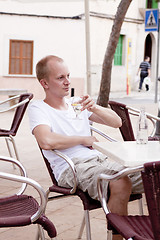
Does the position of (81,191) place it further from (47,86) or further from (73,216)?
(73,216)

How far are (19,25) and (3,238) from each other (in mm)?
16779

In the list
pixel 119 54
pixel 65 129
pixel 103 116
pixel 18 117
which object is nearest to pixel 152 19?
pixel 18 117

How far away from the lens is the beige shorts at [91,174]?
126 inches

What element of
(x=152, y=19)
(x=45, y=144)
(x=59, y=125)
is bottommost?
(x=45, y=144)

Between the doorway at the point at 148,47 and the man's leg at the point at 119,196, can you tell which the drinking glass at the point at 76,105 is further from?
the doorway at the point at 148,47

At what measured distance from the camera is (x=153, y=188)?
2127 millimetres

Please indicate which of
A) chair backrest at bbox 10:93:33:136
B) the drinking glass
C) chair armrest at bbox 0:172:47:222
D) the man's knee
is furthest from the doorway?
chair armrest at bbox 0:172:47:222

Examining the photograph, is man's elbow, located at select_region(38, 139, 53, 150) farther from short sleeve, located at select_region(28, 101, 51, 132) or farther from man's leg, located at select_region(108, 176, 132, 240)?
man's leg, located at select_region(108, 176, 132, 240)

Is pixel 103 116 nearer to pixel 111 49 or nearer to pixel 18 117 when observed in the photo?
pixel 18 117

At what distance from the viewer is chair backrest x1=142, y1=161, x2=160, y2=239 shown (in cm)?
209

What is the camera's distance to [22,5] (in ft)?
66.0

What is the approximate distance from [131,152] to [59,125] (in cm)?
81

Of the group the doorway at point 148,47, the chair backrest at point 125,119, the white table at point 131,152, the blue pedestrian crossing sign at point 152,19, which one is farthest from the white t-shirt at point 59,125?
the doorway at point 148,47

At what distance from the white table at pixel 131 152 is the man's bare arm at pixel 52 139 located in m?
0.21
